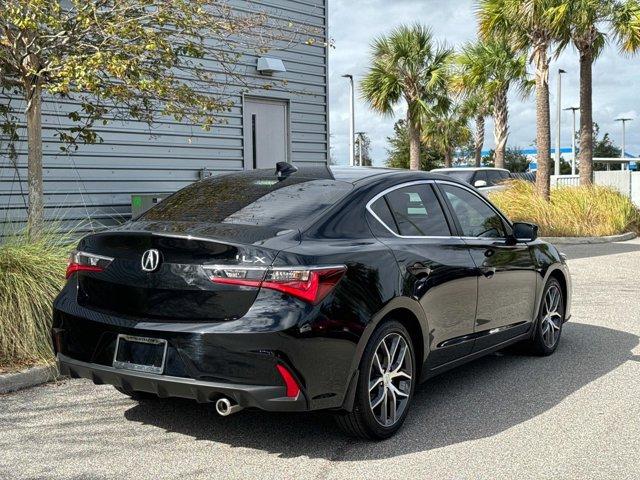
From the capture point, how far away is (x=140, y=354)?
4188mm

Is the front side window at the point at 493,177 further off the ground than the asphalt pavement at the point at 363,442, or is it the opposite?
the front side window at the point at 493,177

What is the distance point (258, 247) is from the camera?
13.4 feet

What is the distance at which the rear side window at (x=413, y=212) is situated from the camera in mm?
4926

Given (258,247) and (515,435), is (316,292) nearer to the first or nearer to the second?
(258,247)

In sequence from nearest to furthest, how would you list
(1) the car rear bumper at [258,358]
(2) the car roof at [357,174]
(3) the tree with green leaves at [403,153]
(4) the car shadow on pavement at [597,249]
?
(1) the car rear bumper at [258,358] < (2) the car roof at [357,174] < (4) the car shadow on pavement at [597,249] < (3) the tree with green leaves at [403,153]

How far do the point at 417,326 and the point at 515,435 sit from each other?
86cm

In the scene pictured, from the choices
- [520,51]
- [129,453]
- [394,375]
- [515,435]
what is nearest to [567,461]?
[515,435]

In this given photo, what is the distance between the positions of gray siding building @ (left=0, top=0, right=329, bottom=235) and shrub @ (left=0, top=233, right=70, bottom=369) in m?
2.48

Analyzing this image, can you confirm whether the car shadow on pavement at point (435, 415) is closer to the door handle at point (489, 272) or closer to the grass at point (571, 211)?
the door handle at point (489, 272)

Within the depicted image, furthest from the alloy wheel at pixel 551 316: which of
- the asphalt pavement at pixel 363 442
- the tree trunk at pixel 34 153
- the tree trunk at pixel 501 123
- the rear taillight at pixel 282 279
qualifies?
A: the tree trunk at pixel 501 123

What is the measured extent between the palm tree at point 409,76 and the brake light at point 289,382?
23.9 meters

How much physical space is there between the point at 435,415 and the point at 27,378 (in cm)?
295

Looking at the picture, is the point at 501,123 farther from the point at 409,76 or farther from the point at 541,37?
the point at 541,37

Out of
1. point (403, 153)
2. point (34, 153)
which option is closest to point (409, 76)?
point (34, 153)
